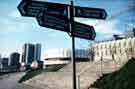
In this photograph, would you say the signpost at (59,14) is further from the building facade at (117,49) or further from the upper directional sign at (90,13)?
the building facade at (117,49)

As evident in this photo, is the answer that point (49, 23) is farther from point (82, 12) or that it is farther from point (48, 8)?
point (82, 12)

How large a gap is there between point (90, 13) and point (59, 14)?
3.17ft

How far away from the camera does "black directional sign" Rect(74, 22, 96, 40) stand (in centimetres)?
708

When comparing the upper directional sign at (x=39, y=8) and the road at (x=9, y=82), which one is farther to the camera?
the road at (x=9, y=82)

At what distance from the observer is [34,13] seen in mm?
6598

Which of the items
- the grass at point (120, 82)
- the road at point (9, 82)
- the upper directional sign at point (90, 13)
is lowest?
the road at point (9, 82)

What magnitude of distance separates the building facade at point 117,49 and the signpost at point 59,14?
31426 millimetres

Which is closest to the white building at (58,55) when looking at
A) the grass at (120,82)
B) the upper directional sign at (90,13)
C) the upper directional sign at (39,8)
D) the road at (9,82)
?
the road at (9,82)

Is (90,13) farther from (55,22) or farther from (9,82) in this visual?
(9,82)

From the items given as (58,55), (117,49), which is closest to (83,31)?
(117,49)

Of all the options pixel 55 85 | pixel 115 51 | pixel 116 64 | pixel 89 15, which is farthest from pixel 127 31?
pixel 89 15

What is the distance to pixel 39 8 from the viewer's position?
657 centimetres

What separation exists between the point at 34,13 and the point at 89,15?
1.65m

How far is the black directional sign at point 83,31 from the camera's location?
7.08 metres
